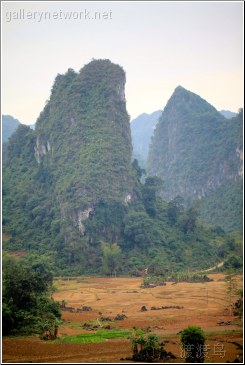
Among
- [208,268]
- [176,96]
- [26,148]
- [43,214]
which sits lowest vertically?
[208,268]

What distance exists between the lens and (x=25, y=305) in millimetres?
16047

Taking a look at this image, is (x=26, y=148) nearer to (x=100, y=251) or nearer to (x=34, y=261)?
(x=100, y=251)

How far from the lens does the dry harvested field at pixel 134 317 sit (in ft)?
39.3

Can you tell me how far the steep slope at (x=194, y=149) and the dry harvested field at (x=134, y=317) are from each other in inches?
961

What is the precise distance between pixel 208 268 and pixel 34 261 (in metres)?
13.8

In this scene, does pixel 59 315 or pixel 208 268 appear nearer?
pixel 59 315

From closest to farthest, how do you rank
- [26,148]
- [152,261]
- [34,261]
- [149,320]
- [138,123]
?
1. [149,320]
2. [34,261]
3. [152,261]
4. [26,148]
5. [138,123]

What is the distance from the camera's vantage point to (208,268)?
102 ft

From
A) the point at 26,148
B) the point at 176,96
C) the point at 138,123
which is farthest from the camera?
the point at 138,123

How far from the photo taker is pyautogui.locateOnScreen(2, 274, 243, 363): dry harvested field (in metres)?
12.0

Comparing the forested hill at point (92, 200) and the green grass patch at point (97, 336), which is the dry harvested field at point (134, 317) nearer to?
the green grass patch at point (97, 336)

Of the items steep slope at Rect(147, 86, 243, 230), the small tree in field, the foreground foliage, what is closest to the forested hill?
steep slope at Rect(147, 86, 243, 230)

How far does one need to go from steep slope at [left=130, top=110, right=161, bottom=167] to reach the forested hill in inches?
1986

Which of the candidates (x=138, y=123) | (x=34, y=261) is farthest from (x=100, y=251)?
(x=138, y=123)
